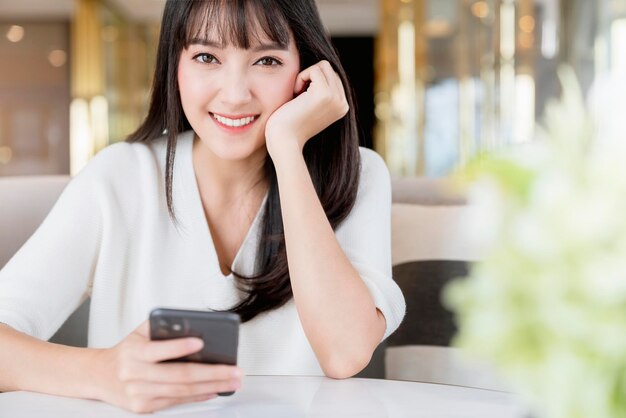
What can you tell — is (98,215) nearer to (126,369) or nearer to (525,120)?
(126,369)

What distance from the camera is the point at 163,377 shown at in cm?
84

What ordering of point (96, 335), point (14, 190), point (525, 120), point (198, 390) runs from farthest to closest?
point (525, 120), point (14, 190), point (96, 335), point (198, 390)

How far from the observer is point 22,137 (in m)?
10.4

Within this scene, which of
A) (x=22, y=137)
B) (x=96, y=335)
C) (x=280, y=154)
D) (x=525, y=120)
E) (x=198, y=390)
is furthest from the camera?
(x=22, y=137)

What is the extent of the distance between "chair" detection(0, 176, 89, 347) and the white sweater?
31 cm

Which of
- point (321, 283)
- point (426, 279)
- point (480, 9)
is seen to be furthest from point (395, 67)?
point (321, 283)

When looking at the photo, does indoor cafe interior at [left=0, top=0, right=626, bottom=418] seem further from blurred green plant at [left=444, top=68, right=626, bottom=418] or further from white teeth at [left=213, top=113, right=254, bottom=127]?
white teeth at [left=213, top=113, right=254, bottom=127]

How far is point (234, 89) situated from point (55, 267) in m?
0.38

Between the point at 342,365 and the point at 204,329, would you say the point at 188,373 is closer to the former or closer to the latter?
the point at 204,329

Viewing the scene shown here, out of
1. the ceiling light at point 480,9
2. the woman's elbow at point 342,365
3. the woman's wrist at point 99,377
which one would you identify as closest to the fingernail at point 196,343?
the woman's wrist at point 99,377

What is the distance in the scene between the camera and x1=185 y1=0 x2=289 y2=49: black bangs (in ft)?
4.25

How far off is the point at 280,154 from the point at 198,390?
480mm

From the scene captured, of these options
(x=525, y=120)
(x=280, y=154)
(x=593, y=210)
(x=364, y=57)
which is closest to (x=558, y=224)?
(x=593, y=210)

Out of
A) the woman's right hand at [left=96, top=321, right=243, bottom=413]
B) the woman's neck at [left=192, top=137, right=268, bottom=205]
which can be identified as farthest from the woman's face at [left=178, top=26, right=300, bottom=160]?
the woman's right hand at [left=96, top=321, right=243, bottom=413]
